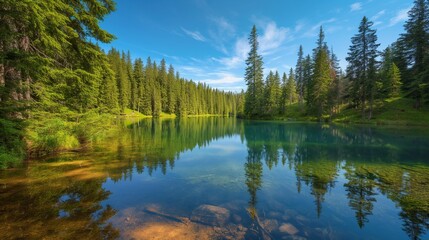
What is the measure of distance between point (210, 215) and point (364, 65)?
159ft

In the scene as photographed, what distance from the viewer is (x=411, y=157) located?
12633 millimetres

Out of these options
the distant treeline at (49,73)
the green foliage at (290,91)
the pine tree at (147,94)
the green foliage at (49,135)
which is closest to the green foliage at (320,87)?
the green foliage at (290,91)

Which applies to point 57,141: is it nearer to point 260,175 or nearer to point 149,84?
point 260,175

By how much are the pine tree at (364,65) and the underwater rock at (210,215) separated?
43267 millimetres

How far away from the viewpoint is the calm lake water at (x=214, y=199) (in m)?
5.04

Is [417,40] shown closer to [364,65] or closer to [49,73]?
[364,65]

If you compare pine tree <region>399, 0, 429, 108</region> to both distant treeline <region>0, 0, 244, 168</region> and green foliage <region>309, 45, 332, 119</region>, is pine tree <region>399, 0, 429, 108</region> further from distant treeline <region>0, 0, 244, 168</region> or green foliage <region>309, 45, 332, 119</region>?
distant treeline <region>0, 0, 244, 168</region>

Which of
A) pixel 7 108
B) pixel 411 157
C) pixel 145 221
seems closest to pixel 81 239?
pixel 145 221

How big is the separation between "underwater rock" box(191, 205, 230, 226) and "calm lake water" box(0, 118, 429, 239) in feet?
0.10

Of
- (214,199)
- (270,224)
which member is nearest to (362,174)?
(270,224)

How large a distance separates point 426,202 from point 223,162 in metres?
8.96

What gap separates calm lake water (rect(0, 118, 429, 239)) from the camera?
16.5 feet

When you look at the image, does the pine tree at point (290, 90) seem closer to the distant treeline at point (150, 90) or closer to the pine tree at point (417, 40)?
the pine tree at point (417, 40)

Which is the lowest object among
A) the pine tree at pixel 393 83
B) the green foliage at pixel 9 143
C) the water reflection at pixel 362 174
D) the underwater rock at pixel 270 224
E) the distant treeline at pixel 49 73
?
the underwater rock at pixel 270 224
